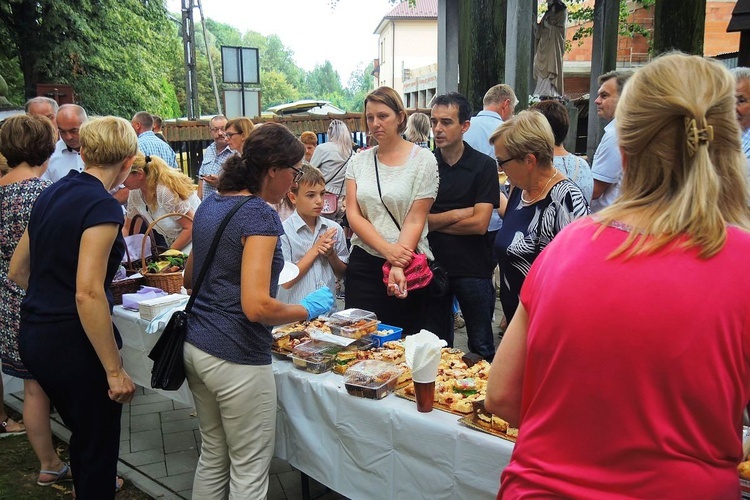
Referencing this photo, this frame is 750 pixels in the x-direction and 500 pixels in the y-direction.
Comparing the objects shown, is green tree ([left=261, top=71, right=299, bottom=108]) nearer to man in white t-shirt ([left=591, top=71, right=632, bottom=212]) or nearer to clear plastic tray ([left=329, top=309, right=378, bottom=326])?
man in white t-shirt ([left=591, top=71, right=632, bottom=212])

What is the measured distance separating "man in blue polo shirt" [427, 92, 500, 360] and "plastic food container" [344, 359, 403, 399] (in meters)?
1.25

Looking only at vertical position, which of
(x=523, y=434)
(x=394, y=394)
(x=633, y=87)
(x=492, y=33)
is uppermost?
(x=492, y=33)

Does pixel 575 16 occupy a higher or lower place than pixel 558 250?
higher

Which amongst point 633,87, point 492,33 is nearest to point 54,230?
point 633,87

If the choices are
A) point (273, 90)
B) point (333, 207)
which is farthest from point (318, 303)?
point (273, 90)

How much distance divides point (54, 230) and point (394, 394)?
1.46 metres

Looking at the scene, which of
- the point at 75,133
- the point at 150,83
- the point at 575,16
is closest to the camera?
the point at 75,133

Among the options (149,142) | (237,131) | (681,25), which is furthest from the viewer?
(149,142)

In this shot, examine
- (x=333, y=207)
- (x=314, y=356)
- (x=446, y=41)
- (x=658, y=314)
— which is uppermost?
(x=446, y=41)

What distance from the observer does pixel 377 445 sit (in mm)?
2281

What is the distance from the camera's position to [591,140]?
11.3 m

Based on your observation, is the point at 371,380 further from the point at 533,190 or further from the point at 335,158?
the point at 335,158

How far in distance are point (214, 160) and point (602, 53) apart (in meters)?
8.15

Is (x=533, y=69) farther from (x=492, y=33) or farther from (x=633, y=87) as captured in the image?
(x=633, y=87)
